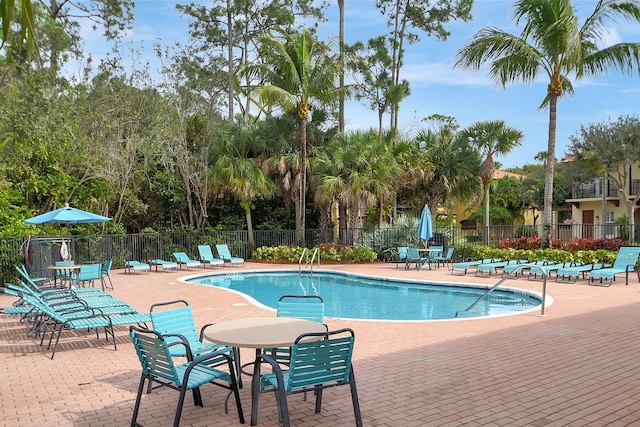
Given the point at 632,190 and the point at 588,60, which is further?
the point at 632,190

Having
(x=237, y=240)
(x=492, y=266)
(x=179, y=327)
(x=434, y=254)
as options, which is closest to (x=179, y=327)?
(x=179, y=327)

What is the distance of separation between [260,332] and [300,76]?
17993mm

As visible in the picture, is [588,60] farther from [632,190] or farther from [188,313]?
[632,190]

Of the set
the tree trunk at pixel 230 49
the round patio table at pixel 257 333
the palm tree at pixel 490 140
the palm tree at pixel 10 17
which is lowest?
the round patio table at pixel 257 333

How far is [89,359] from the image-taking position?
6805 mm

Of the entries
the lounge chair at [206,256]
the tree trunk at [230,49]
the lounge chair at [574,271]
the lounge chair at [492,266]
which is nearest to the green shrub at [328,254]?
the lounge chair at [206,256]

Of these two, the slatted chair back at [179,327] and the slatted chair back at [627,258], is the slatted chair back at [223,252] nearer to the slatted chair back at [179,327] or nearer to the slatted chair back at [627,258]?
the slatted chair back at [627,258]

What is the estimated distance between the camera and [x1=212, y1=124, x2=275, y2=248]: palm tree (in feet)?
72.1

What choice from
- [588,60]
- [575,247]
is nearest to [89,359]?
→ [575,247]

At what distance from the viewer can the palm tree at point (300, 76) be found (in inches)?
834

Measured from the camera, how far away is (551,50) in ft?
56.0

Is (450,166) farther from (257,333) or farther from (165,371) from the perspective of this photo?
(165,371)

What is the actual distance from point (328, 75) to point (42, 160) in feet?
36.3

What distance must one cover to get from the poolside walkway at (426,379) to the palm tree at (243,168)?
1253 centimetres
